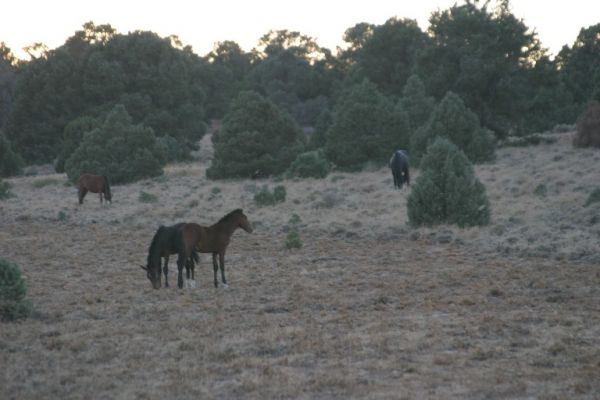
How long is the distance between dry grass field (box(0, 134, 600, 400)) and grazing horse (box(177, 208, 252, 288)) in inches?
25.2

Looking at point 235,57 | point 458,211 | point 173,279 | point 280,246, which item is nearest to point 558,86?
point 458,211

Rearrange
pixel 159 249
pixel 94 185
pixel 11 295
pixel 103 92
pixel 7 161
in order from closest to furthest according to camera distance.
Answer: pixel 11 295
pixel 159 249
pixel 94 185
pixel 7 161
pixel 103 92

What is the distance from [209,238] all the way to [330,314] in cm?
386

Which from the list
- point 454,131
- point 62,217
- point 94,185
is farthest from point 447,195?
point 94,185

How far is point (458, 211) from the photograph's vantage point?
21641 mm

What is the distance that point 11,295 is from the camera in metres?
11.7

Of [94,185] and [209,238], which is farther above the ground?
[94,185]

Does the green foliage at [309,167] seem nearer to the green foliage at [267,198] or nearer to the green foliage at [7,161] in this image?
the green foliage at [267,198]

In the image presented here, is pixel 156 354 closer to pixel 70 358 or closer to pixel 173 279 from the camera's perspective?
pixel 70 358

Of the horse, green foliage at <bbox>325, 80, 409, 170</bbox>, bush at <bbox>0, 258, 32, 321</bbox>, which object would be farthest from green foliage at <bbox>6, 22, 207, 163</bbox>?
bush at <bbox>0, 258, 32, 321</bbox>

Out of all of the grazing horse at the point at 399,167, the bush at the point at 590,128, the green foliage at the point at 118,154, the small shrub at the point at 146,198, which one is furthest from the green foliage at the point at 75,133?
the bush at the point at 590,128

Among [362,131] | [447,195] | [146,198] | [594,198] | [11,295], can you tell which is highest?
[362,131]

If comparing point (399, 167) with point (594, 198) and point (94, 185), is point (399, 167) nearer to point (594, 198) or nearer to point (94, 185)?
point (594, 198)

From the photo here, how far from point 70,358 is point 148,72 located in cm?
5549
